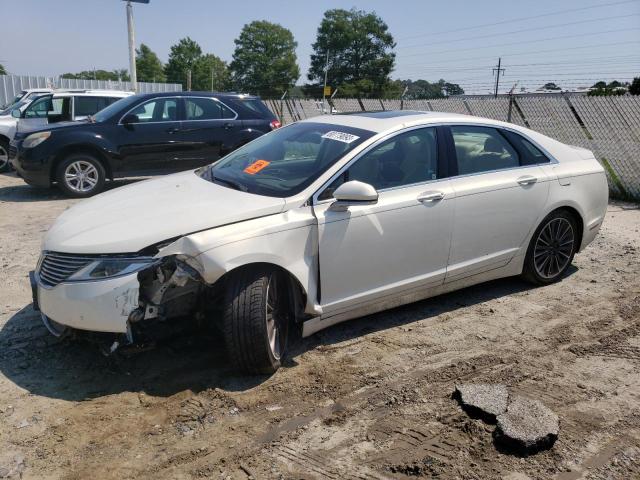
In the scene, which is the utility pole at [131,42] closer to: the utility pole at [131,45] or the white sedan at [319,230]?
the utility pole at [131,45]

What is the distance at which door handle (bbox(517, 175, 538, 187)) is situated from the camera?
15.4 ft

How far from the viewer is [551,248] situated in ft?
16.8

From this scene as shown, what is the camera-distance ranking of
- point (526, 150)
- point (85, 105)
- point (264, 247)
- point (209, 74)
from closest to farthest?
point (264, 247) < point (526, 150) < point (85, 105) < point (209, 74)

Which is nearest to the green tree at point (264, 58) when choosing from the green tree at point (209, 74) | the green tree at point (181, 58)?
the green tree at point (209, 74)

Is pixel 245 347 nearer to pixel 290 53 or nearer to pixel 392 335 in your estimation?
pixel 392 335

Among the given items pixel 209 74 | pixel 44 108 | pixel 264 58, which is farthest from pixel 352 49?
A: pixel 44 108

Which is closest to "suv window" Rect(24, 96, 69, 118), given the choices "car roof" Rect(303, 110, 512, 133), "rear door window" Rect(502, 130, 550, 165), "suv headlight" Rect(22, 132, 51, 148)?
"suv headlight" Rect(22, 132, 51, 148)

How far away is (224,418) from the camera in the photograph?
317cm

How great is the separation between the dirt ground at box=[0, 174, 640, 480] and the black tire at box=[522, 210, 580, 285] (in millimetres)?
312

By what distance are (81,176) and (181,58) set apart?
76.6m

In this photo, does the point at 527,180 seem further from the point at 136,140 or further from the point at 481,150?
the point at 136,140

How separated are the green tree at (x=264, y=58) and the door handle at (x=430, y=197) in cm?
8793

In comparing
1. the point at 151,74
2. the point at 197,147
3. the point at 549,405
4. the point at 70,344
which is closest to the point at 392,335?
the point at 549,405

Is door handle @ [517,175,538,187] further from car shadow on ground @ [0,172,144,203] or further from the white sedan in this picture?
car shadow on ground @ [0,172,144,203]
